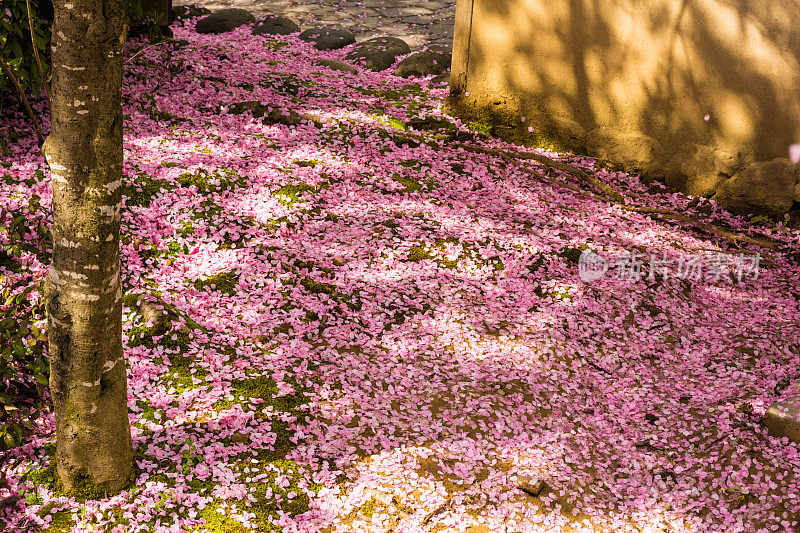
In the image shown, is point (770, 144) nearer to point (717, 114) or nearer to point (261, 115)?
point (717, 114)

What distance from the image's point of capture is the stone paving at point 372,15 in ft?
38.3

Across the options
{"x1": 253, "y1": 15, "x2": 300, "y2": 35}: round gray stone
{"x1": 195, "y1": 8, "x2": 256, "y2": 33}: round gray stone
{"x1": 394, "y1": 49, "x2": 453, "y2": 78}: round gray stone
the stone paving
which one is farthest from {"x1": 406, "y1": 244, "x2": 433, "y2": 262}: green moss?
{"x1": 195, "y1": 8, "x2": 256, "y2": 33}: round gray stone

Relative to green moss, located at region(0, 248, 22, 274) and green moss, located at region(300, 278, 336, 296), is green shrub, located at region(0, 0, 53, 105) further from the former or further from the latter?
green moss, located at region(300, 278, 336, 296)

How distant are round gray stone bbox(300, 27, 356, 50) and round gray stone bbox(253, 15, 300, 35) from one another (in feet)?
1.02

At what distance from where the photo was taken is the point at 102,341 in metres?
2.91

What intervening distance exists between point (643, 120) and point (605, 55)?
73 centimetres

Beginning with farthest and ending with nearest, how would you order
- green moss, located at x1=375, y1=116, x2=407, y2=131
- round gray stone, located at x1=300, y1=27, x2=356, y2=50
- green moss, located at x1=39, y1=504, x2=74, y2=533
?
round gray stone, located at x1=300, y1=27, x2=356, y2=50, green moss, located at x1=375, y1=116, x2=407, y2=131, green moss, located at x1=39, y1=504, x2=74, y2=533

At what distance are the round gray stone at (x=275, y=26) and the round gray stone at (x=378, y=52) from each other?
1.24m

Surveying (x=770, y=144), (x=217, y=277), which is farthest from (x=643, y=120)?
(x=217, y=277)

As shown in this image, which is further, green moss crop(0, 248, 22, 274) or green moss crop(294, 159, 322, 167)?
green moss crop(294, 159, 322, 167)

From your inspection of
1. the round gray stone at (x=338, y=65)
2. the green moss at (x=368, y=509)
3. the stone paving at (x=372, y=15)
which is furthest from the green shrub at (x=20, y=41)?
the stone paving at (x=372, y=15)

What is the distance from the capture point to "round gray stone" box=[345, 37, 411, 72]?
9.55 metres

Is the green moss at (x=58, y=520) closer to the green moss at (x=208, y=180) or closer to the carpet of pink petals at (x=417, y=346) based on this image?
the carpet of pink petals at (x=417, y=346)

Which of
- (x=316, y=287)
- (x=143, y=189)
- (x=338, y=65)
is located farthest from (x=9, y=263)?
(x=338, y=65)
